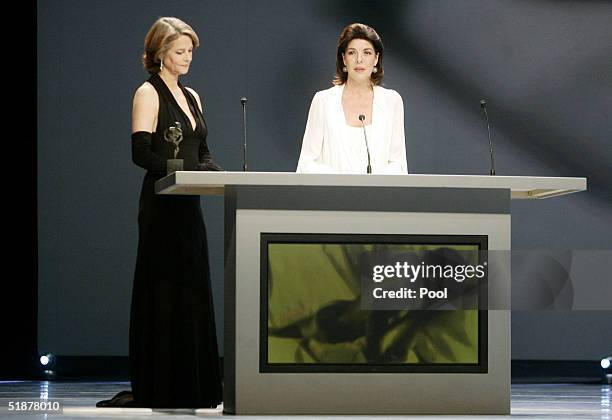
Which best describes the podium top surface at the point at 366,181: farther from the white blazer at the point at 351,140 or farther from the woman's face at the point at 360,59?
the woman's face at the point at 360,59

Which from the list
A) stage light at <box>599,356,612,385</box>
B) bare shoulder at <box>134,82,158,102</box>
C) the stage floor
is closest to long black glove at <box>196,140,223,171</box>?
bare shoulder at <box>134,82,158,102</box>

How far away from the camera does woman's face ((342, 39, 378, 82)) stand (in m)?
5.90

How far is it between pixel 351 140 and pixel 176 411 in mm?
1530

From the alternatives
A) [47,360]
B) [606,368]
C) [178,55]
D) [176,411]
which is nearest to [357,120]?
[178,55]

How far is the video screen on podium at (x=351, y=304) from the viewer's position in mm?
5105

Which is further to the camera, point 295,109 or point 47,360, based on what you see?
point 295,109

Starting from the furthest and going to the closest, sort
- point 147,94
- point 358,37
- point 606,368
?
point 606,368, point 358,37, point 147,94

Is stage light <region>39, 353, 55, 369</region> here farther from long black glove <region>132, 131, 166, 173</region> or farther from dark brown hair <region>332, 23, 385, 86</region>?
dark brown hair <region>332, 23, 385, 86</region>

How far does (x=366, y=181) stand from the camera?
5.08 metres

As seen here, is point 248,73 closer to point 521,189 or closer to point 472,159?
point 472,159

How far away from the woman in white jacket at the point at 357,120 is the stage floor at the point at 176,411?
1.28 m

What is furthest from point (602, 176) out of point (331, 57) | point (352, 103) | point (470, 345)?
point (470, 345)

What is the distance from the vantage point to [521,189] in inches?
206

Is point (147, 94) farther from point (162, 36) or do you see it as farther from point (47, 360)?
point (47, 360)
